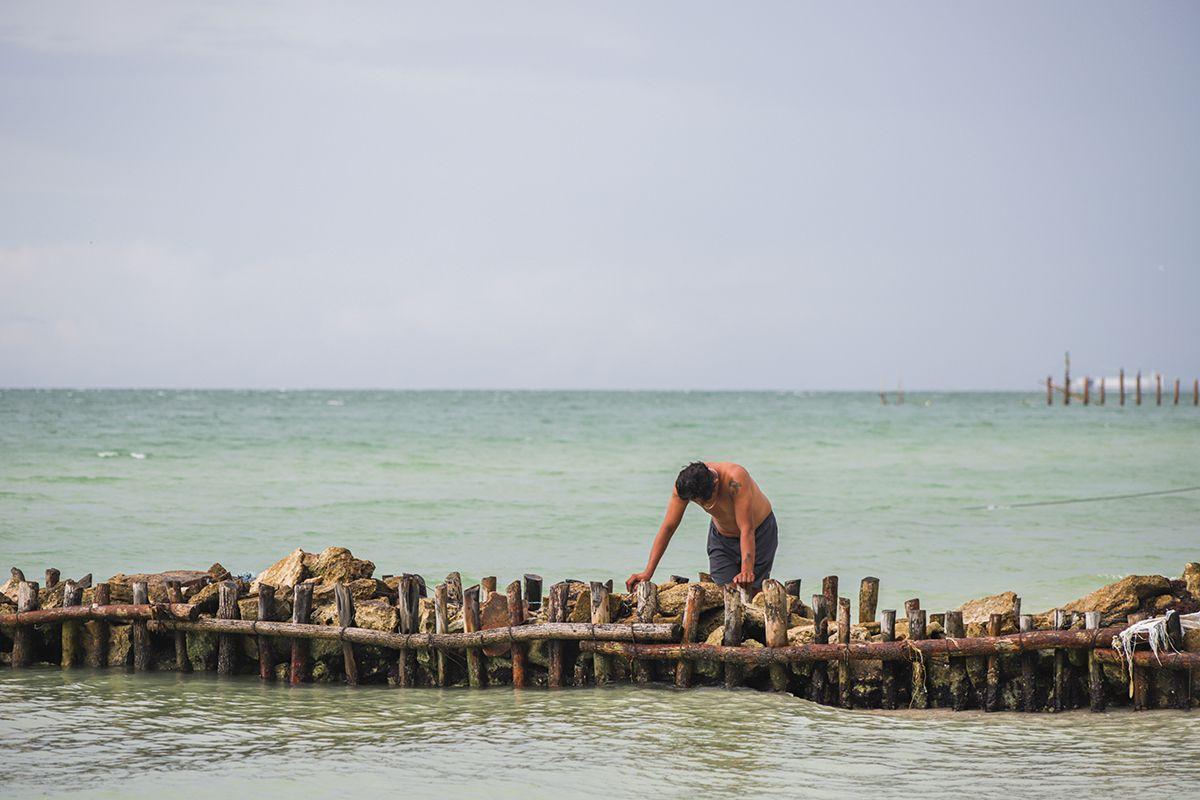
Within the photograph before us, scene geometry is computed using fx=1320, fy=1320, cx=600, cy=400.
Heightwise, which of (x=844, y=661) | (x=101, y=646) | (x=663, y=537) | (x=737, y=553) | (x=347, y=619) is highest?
(x=663, y=537)

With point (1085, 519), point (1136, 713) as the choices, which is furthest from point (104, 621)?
point (1085, 519)

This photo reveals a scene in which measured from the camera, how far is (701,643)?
9.15 meters

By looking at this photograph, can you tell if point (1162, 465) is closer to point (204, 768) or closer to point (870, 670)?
point (870, 670)

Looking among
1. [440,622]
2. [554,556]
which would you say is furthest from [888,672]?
[554,556]

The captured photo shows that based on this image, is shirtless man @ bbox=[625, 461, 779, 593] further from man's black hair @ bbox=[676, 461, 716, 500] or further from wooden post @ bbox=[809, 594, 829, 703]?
wooden post @ bbox=[809, 594, 829, 703]

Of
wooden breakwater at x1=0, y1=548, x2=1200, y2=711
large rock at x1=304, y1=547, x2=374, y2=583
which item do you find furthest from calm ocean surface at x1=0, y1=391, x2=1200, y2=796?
large rock at x1=304, y1=547, x2=374, y2=583

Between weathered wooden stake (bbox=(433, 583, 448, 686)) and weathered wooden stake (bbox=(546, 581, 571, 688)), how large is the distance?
2.49ft

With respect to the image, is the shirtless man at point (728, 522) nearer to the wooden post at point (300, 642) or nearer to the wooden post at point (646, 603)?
the wooden post at point (646, 603)

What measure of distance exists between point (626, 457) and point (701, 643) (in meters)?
32.5

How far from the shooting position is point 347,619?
31.9 ft

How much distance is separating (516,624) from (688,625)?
125 cm

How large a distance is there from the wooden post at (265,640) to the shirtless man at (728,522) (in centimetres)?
267

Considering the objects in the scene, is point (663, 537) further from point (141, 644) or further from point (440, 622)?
point (141, 644)

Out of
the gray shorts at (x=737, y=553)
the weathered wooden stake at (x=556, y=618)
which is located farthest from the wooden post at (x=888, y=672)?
the weathered wooden stake at (x=556, y=618)
